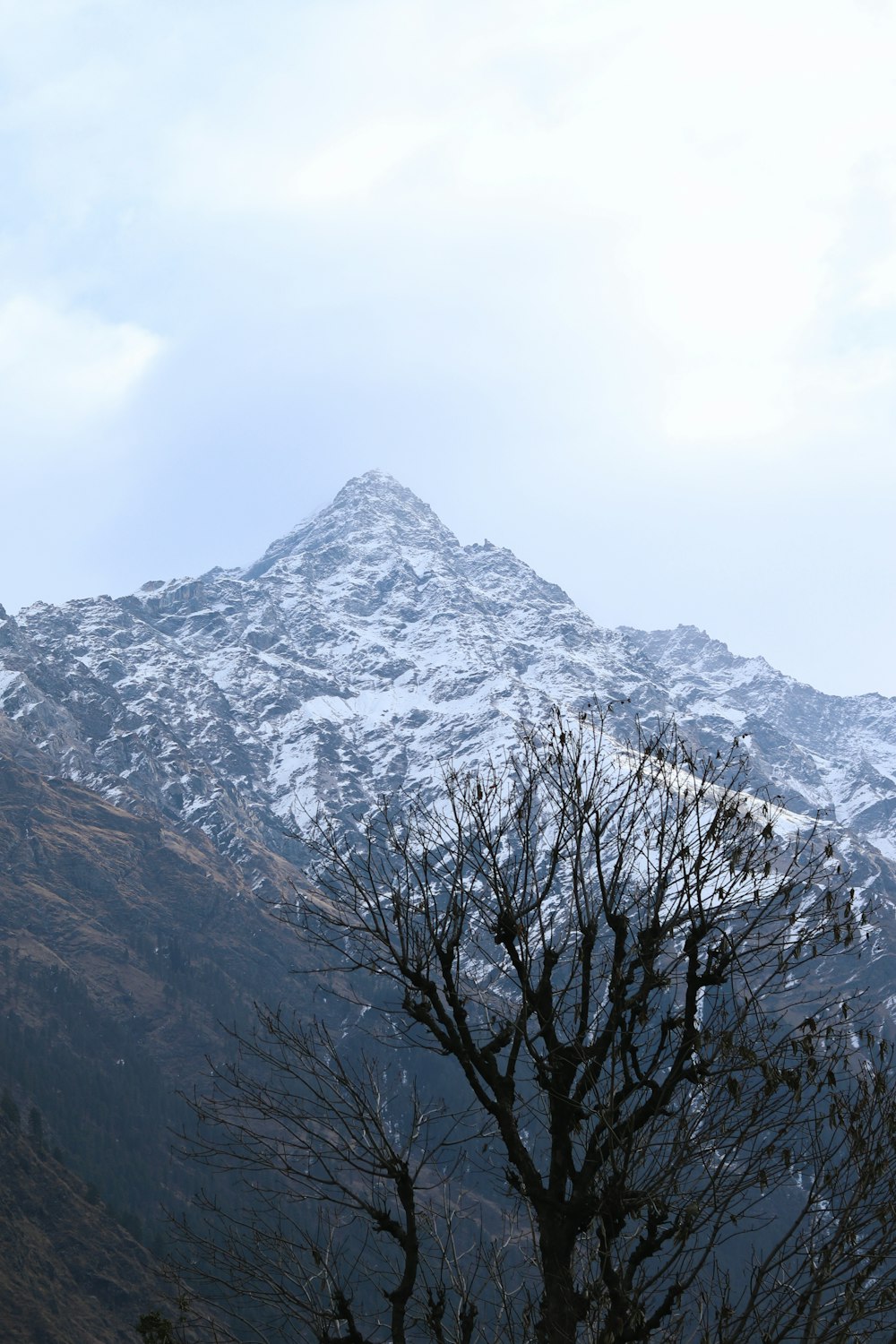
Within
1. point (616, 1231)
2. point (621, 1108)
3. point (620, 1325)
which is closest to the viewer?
point (620, 1325)

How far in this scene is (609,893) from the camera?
12578mm

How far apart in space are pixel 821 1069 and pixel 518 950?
330cm

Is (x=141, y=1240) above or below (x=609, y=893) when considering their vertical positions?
below

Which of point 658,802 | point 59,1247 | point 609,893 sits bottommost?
point 59,1247

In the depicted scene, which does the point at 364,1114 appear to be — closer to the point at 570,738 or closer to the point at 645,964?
the point at 645,964

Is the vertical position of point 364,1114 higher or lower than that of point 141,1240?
higher

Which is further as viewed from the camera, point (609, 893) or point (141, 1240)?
point (141, 1240)

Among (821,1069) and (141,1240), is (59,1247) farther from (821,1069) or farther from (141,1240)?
(821,1069)

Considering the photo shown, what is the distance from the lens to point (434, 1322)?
12.1 meters

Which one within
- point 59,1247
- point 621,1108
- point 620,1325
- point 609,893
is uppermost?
point 609,893

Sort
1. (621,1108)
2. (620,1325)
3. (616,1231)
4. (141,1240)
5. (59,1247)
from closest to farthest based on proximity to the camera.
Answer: (620,1325), (616,1231), (621,1108), (59,1247), (141,1240)

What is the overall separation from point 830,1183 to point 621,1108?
237 centimetres

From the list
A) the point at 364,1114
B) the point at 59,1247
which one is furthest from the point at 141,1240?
the point at 364,1114

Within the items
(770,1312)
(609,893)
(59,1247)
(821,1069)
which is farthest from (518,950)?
(59,1247)
